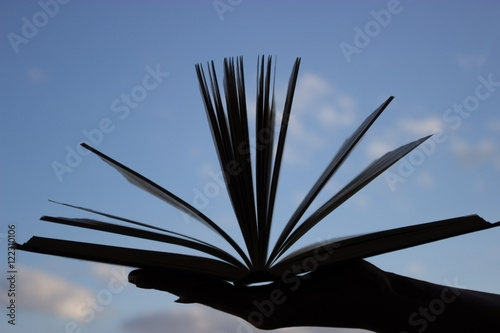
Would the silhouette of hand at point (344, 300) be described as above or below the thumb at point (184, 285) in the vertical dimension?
below

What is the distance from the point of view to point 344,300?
1595mm

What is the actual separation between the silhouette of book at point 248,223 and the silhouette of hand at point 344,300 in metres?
0.05

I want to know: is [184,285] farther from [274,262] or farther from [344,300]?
[344,300]

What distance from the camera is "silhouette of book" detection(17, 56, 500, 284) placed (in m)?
1.54

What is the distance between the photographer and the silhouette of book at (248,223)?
5.06 ft

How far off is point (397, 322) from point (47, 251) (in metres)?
1.07

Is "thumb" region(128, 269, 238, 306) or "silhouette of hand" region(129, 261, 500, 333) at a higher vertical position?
"thumb" region(128, 269, 238, 306)

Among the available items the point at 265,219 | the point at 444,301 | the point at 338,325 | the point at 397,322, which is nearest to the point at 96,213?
the point at 265,219

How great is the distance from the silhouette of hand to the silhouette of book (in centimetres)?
5

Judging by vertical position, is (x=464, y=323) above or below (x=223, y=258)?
below

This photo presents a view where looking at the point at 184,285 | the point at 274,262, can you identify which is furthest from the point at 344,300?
the point at 184,285

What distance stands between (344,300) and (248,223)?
0.38 m

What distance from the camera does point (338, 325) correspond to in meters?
1.62

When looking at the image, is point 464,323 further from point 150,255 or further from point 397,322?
point 150,255
